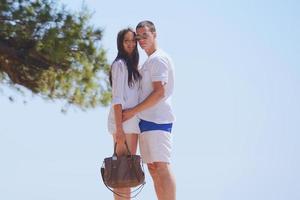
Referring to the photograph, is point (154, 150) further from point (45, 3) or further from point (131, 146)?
point (45, 3)

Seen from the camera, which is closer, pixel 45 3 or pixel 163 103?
pixel 163 103

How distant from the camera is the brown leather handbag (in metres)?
2.29

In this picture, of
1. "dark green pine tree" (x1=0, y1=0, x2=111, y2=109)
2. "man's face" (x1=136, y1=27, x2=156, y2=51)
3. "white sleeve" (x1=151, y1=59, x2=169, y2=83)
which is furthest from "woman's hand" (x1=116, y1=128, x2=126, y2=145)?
"dark green pine tree" (x1=0, y1=0, x2=111, y2=109)

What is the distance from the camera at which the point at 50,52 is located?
4.29 meters

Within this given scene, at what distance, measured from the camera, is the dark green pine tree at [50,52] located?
4.30m

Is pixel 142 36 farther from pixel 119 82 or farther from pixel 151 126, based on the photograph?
pixel 151 126

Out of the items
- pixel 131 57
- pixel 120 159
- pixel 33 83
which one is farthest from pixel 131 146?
pixel 33 83

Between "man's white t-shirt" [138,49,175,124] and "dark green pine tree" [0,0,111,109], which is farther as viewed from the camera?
"dark green pine tree" [0,0,111,109]

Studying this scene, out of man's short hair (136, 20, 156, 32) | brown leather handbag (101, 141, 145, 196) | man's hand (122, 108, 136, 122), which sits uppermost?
man's short hair (136, 20, 156, 32)

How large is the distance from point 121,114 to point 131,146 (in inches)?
5.2

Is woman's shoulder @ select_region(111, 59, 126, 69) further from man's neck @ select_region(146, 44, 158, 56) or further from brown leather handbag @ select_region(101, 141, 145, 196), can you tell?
brown leather handbag @ select_region(101, 141, 145, 196)

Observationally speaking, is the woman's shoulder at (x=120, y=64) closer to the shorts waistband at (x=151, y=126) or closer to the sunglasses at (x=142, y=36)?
the sunglasses at (x=142, y=36)

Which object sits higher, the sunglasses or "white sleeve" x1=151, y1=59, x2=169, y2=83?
the sunglasses

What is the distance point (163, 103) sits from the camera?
7.66 ft
